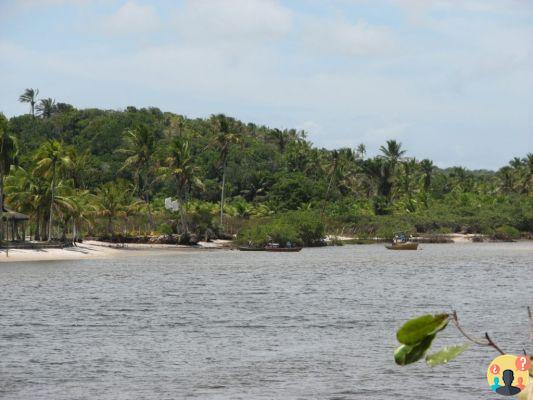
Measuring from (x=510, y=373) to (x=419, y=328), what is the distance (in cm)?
61

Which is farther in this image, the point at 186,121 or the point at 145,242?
the point at 186,121

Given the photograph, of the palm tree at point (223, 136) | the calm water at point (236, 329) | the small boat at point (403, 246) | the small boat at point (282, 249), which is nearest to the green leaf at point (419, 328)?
the calm water at point (236, 329)

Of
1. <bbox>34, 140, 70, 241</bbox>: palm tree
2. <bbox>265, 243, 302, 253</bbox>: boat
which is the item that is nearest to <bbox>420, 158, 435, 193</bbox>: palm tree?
<bbox>265, 243, 302, 253</bbox>: boat

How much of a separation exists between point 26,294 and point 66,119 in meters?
103

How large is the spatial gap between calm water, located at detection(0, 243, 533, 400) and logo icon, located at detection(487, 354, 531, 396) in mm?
16306

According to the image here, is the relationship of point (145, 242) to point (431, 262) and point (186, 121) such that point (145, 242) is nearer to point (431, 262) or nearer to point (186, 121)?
point (431, 262)

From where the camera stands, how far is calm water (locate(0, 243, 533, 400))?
21.6 m

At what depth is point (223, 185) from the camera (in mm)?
100625

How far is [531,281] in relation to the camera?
56188 mm

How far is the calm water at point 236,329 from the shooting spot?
70.7 feet

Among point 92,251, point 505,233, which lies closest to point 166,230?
point 92,251

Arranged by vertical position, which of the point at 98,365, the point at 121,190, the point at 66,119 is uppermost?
the point at 66,119

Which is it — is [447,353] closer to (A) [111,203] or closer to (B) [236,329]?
(B) [236,329]

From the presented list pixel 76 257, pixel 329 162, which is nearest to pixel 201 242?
pixel 76 257
